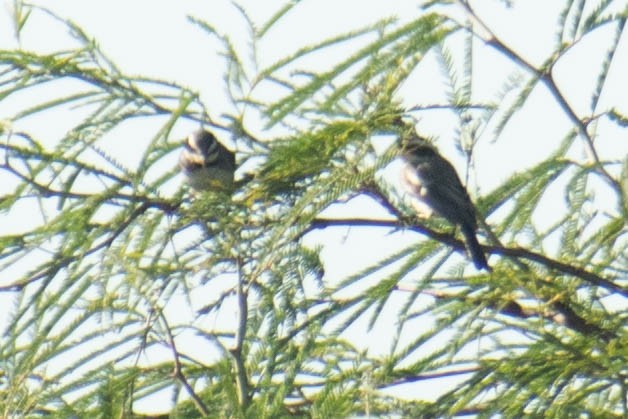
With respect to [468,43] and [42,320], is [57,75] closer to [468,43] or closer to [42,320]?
[42,320]

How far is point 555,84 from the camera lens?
101 inches

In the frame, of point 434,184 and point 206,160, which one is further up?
point 206,160

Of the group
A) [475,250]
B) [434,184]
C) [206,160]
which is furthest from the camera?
[206,160]

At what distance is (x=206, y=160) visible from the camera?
16.8 ft

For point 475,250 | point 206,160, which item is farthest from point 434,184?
point 475,250

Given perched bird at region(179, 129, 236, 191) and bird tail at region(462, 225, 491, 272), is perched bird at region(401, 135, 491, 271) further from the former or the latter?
bird tail at region(462, 225, 491, 272)

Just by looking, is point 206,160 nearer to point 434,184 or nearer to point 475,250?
point 434,184

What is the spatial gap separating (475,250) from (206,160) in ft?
7.13

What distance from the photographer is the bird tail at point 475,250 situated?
9.98 feet

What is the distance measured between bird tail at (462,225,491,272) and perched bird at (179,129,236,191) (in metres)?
0.64

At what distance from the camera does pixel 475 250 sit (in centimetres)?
311

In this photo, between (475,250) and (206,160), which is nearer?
(475,250)

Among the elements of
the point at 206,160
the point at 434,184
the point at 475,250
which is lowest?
the point at 475,250

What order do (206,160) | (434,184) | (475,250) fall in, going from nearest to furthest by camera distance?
(475,250) → (434,184) → (206,160)
